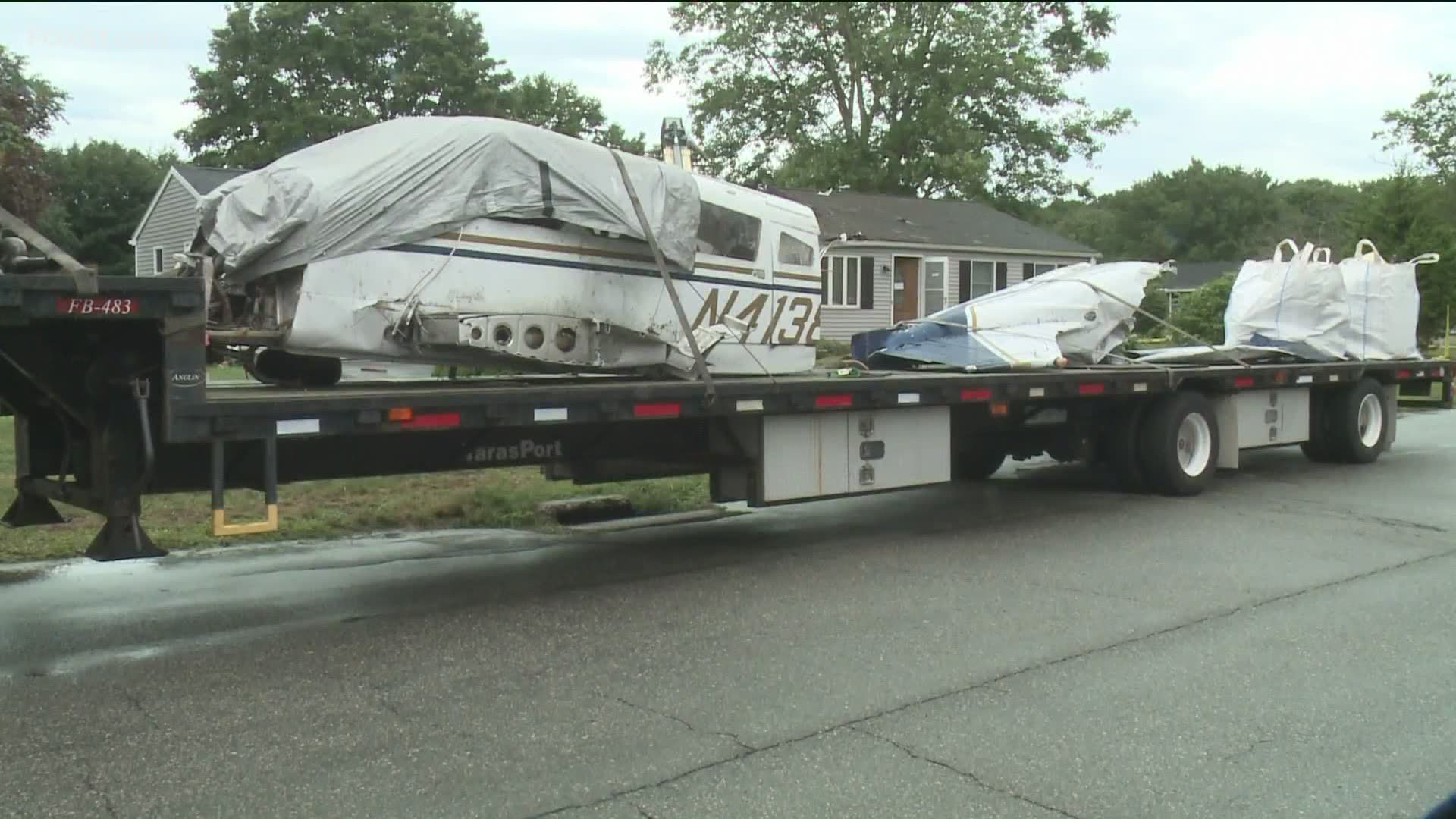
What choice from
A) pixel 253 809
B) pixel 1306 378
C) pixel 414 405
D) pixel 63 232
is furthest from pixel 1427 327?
pixel 63 232

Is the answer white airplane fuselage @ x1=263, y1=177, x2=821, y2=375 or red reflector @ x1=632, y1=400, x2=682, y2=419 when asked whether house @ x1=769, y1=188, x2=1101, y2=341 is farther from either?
red reflector @ x1=632, y1=400, x2=682, y2=419

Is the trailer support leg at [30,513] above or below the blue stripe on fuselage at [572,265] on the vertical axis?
below

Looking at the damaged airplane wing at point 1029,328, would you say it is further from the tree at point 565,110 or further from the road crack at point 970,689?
the tree at point 565,110

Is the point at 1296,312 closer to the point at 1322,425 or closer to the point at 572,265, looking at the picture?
the point at 1322,425

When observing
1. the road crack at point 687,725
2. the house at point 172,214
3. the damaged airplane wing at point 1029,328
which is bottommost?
the road crack at point 687,725

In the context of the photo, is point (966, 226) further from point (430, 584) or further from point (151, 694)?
point (151, 694)

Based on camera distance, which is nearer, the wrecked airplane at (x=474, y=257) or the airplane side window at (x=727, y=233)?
the wrecked airplane at (x=474, y=257)

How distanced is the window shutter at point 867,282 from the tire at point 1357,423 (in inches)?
741

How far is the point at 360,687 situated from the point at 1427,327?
106ft

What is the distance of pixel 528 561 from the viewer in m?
9.59

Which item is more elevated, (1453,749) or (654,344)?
(654,344)

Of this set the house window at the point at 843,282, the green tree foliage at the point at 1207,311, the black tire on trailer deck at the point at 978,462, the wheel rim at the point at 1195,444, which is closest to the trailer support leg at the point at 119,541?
the black tire on trailer deck at the point at 978,462

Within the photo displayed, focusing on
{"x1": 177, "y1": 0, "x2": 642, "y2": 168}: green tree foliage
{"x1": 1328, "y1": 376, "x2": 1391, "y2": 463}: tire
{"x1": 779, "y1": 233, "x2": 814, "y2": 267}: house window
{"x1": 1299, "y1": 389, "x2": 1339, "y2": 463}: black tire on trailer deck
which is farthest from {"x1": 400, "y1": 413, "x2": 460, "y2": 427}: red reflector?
{"x1": 177, "y1": 0, "x2": 642, "y2": 168}: green tree foliage

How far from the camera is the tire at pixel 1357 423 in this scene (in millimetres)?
15680
